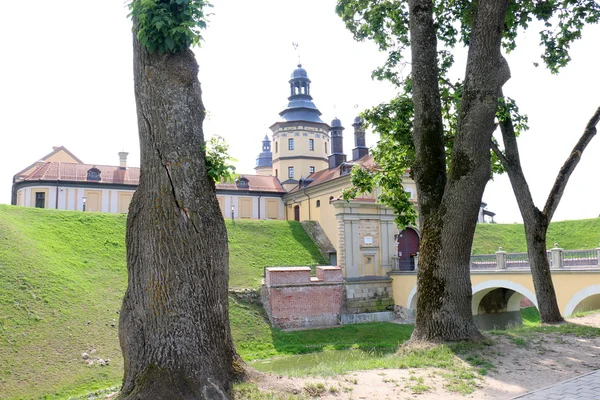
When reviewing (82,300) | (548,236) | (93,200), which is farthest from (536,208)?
(93,200)

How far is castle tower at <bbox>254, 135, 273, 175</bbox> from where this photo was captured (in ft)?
242

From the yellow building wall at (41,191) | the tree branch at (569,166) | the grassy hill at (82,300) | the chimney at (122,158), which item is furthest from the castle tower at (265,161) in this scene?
the tree branch at (569,166)

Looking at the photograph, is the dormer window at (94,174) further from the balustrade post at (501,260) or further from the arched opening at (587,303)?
the arched opening at (587,303)

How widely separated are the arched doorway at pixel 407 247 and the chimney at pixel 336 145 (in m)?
10.5

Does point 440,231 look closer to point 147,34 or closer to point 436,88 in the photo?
point 436,88

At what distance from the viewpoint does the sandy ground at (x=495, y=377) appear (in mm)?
5484

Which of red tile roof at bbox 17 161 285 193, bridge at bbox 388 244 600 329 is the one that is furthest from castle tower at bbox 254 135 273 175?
bridge at bbox 388 244 600 329

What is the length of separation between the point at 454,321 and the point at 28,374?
45.3 ft

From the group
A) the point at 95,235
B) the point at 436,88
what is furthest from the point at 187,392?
the point at 95,235

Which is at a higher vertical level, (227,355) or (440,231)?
(440,231)

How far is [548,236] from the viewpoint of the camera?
3900 centimetres

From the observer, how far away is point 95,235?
28562 millimetres

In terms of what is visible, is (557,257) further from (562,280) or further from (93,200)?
(93,200)

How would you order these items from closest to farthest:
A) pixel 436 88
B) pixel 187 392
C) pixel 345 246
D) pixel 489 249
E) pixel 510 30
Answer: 1. pixel 187 392
2. pixel 436 88
3. pixel 510 30
4. pixel 345 246
5. pixel 489 249
